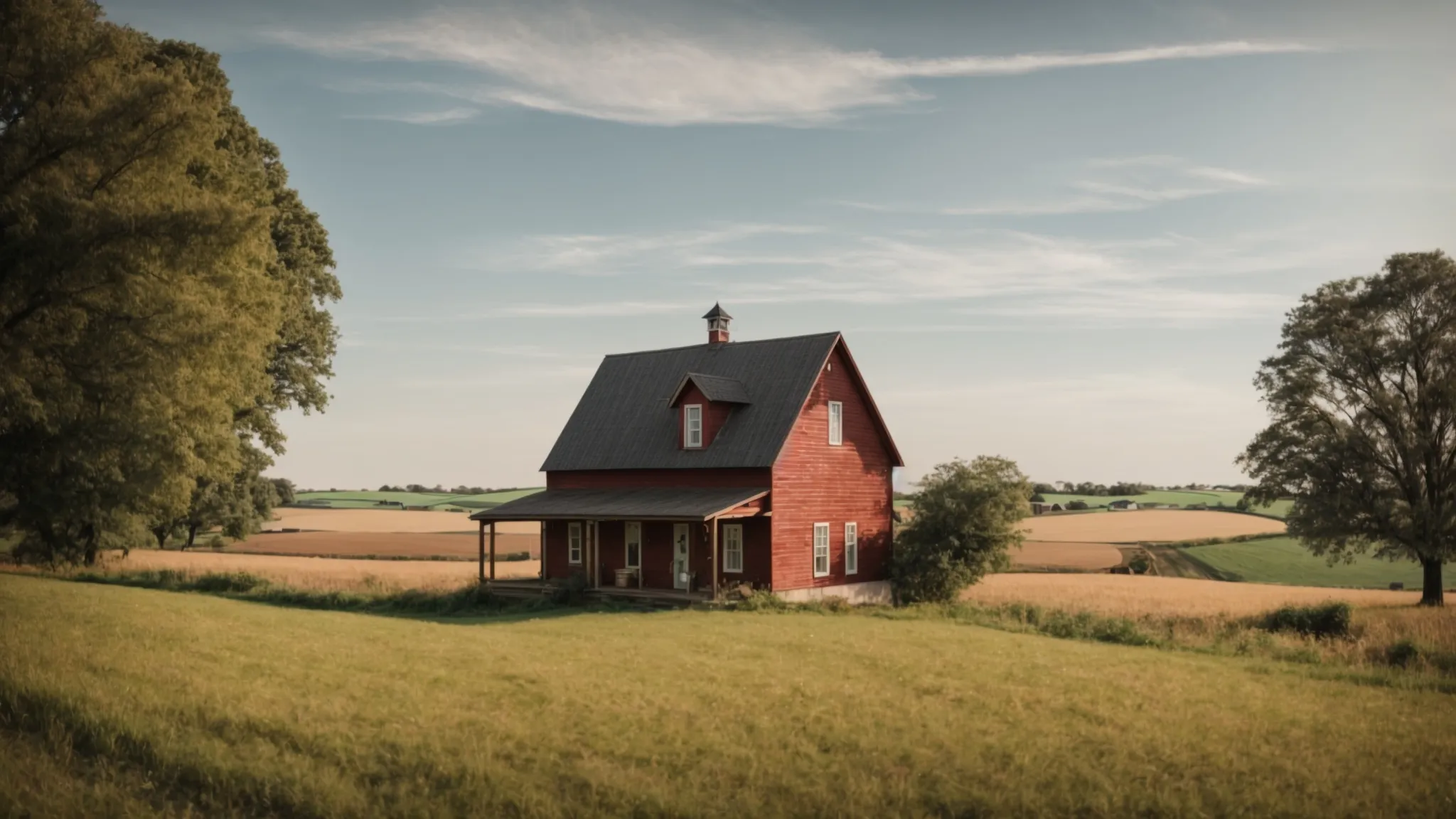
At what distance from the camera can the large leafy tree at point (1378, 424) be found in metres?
38.4

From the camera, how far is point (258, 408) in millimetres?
40688

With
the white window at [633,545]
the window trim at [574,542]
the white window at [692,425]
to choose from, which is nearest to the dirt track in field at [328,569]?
the window trim at [574,542]

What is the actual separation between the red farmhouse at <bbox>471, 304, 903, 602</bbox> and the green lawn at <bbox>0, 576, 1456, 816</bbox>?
41.3ft

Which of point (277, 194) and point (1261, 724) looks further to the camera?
point (277, 194)

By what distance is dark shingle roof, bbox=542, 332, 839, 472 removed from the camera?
34969mm

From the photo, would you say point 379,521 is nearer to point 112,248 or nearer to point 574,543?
point 574,543

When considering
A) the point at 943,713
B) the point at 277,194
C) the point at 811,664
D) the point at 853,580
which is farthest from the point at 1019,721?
the point at 277,194

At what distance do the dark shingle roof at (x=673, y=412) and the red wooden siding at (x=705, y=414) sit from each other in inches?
8.4

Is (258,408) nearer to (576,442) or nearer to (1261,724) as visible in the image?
(576,442)

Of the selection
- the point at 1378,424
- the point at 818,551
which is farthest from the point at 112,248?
the point at 1378,424

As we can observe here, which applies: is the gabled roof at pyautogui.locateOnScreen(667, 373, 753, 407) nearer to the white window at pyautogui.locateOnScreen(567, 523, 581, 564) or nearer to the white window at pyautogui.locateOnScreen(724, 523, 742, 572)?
the white window at pyautogui.locateOnScreen(724, 523, 742, 572)

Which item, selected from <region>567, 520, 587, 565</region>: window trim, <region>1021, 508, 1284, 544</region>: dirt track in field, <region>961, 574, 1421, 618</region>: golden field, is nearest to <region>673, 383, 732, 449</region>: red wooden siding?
<region>567, 520, 587, 565</region>: window trim

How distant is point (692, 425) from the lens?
36.4 m

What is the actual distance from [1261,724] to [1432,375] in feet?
101
